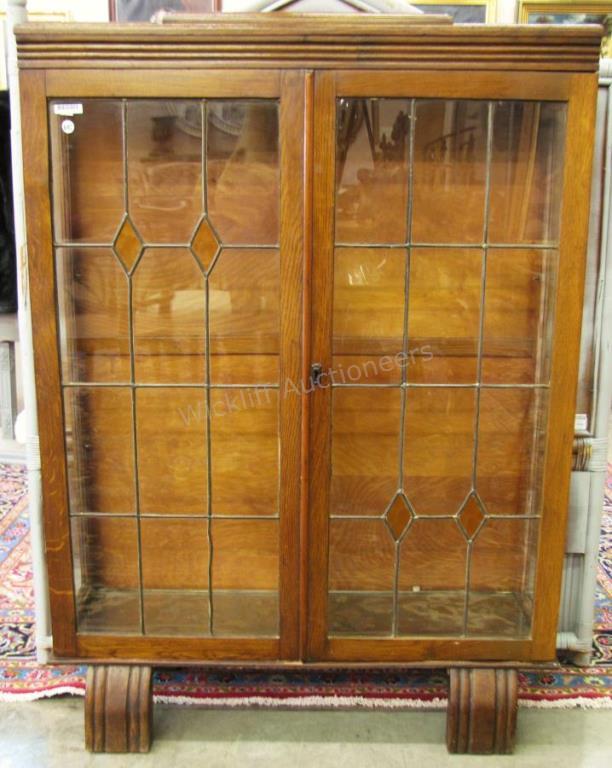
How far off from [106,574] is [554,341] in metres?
1.09

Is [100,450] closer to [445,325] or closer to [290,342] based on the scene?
[290,342]

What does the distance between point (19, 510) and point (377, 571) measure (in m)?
1.87

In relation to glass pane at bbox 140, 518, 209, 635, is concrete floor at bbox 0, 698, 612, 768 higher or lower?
lower

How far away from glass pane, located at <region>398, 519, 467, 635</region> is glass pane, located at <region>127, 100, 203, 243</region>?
81cm

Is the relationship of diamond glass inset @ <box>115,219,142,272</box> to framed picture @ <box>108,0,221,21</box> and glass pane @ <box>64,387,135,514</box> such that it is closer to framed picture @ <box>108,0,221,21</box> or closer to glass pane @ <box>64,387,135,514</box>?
glass pane @ <box>64,387,135,514</box>

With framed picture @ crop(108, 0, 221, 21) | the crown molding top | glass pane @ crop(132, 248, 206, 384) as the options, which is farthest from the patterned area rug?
framed picture @ crop(108, 0, 221, 21)

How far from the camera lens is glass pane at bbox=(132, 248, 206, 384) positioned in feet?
4.77

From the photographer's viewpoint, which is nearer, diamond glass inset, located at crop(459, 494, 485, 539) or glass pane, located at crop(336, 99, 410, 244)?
glass pane, located at crop(336, 99, 410, 244)

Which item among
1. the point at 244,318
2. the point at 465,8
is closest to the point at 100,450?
the point at 244,318

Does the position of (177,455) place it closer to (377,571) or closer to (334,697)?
(377,571)

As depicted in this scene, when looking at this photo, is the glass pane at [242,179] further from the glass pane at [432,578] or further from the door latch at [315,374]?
the glass pane at [432,578]

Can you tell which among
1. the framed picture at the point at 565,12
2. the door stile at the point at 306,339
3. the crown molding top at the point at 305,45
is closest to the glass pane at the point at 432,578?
the door stile at the point at 306,339

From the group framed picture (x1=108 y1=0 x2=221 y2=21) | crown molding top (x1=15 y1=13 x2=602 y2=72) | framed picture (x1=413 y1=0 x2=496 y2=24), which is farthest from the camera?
framed picture (x1=413 y1=0 x2=496 y2=24)

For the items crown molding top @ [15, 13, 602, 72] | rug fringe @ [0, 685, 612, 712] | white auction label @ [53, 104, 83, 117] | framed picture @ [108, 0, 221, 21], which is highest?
framed picture @ [108, 0, 221, 21]
